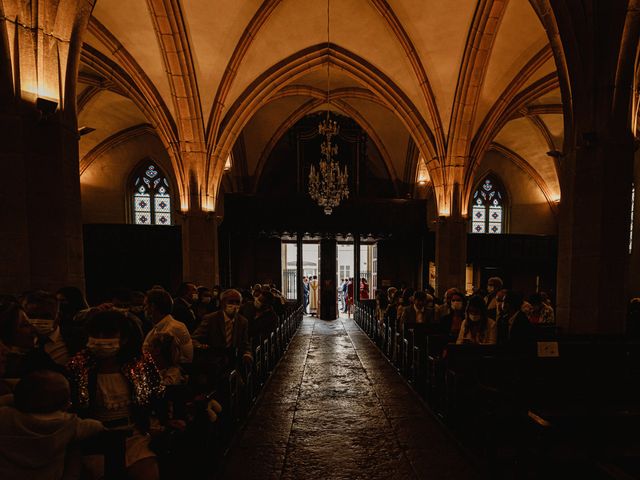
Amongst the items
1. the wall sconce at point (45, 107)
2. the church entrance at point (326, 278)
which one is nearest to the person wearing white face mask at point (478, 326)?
the wall sconce at point (45, 107)

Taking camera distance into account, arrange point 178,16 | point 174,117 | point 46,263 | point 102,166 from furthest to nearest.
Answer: point 102,166 < point 174,117 < point 178,16 < point 46,263

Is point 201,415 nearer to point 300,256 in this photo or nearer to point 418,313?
point 418,313

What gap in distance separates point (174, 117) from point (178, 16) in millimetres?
3402

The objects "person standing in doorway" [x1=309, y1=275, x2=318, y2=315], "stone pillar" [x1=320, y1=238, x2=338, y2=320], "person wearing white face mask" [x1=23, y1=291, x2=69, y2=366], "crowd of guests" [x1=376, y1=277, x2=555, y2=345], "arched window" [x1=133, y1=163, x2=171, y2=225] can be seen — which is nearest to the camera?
"person wearing white face mask" [x1=23, y1=291, x2=69, y2=366]

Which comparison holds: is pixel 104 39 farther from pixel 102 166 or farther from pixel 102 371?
pixel 102 371

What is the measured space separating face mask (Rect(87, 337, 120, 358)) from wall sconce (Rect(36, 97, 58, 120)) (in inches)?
170

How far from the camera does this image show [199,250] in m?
12.5

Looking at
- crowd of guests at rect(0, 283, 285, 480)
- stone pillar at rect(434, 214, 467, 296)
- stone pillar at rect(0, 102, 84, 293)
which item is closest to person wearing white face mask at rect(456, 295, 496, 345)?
crowd of guests at rect(0, 283, 285, 480)

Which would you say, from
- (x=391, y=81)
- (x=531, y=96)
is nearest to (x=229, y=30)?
(x=391, y=81)

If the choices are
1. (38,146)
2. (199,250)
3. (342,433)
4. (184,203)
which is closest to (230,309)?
(342,433)

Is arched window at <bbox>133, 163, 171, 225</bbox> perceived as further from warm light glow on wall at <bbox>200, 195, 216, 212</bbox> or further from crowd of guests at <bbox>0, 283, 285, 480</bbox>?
crowd of guests at <bbox>0, 283, 285, 480</bbox>

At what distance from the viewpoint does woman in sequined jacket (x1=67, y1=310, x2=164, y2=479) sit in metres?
2.19

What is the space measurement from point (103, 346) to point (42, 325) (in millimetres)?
1713

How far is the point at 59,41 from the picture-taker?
5.21 meters
